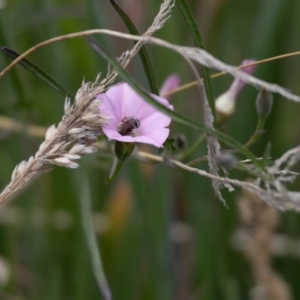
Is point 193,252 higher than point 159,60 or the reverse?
the reverse

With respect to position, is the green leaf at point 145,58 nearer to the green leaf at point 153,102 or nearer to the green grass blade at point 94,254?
the green leaf at point 153,102

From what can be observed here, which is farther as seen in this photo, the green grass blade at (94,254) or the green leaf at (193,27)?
the green grass blade at (94,254)

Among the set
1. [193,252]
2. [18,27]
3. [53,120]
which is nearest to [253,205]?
[193,252]

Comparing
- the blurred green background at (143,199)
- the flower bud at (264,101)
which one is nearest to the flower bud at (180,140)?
the flower bud at (264,101)

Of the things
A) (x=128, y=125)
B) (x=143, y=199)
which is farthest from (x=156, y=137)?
(x=143, y=199)

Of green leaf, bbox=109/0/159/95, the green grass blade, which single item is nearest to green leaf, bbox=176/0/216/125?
green leaf, bbox=109/0/159/95

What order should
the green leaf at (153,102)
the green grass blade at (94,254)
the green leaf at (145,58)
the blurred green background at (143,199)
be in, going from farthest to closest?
the blurred green background at (143,199), the green grass blade at (94,254), the green leaf at (145,58), the green leaf at (153,102)

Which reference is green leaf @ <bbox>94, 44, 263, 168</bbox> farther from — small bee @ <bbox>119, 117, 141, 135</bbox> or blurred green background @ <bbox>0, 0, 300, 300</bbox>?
blurred green background @ <bbox>0, 0, 300, 300</bbox>

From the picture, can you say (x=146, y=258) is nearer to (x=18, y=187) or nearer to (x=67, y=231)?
(x=67, y=231)
